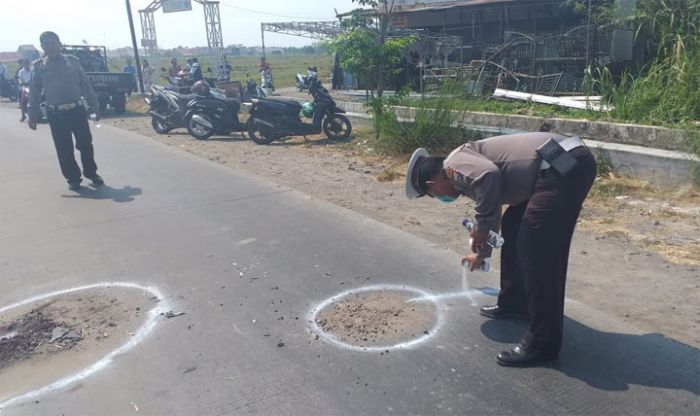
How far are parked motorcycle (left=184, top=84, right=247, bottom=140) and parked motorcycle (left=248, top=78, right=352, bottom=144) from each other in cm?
99

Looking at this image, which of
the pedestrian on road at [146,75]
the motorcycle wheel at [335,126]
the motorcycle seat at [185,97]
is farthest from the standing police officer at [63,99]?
the pedestrian on road at [146,75]

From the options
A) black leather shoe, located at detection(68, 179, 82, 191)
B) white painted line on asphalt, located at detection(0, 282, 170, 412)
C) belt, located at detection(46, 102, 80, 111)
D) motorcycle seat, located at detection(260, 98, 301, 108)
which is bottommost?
white painted line on asphalt, located at detection(0, 282, 170, 412)

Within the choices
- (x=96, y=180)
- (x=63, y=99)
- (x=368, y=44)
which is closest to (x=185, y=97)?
(x=368, y=44)

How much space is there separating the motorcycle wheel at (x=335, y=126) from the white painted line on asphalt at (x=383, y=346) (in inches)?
289

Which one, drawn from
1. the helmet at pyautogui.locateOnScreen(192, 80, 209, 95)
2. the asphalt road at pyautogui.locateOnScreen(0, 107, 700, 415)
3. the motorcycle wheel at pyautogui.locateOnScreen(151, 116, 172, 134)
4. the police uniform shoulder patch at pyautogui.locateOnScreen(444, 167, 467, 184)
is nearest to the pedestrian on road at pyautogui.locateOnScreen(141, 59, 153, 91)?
the motorcycle wheel at pyautogui.locateOnScreen(151, 116, 172, 134)

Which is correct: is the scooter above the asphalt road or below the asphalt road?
above

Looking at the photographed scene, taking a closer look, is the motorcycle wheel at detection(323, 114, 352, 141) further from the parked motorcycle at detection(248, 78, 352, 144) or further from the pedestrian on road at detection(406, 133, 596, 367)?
the pedestrian on road at detection(406, 133, 596, 367)

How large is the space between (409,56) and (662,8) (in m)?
9.52

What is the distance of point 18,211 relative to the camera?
7406mm

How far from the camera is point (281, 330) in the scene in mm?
3908

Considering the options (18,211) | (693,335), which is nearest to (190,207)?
(18,211)

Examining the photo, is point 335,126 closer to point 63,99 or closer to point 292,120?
point 292,120

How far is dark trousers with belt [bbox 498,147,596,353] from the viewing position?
3.14 metres

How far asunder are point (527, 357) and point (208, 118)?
1054cm
